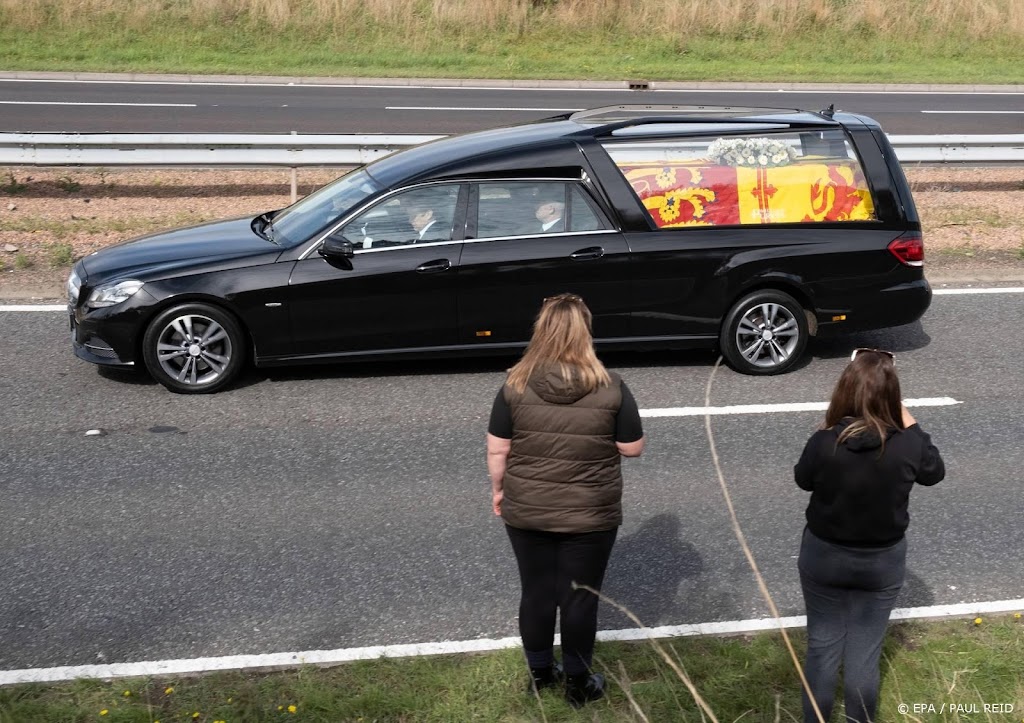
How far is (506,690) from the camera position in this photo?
475 cm

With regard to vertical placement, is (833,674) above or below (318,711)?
above

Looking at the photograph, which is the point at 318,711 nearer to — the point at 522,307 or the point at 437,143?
the point at 522,307

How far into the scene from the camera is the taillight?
8.83m

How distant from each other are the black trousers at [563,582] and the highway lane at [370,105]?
15.1 m

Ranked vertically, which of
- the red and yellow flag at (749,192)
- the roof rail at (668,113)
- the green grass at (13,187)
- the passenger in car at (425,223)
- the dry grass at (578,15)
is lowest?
the green grass at (13,187)

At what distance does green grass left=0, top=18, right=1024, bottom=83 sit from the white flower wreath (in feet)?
57.9

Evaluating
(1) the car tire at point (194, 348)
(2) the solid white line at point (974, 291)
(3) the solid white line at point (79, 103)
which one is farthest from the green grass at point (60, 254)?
(3) the solid white line at point (79, 103)

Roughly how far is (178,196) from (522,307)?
7081 millimetres

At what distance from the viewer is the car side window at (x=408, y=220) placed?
27.4 feet

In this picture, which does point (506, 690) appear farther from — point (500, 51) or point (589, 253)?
point (500, 51)

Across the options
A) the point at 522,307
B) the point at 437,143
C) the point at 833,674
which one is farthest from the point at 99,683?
the point at 437,143

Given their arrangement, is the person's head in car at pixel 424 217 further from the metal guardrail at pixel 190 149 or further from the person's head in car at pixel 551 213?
the metal guardrail at pixel 190 149

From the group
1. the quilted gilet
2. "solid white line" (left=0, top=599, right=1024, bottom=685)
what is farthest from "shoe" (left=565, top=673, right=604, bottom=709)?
the quilted gilet

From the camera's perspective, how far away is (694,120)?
350 inches
